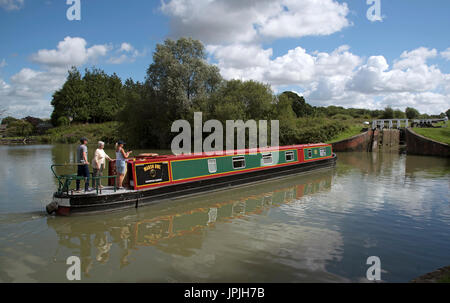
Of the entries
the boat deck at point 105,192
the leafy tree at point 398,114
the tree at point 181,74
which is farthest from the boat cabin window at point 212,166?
the leafy tree at point 398,114

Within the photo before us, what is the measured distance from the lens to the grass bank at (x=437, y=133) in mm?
23250

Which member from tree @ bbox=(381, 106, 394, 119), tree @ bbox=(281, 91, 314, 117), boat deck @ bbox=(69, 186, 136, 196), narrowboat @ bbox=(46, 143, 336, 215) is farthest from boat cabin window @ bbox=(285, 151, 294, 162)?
tree @ bbox=(281, 91, 314, 117)

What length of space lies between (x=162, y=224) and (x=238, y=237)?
7.10 ft

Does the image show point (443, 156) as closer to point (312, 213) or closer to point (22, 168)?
point (312, 213)

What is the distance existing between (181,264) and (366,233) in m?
4.40

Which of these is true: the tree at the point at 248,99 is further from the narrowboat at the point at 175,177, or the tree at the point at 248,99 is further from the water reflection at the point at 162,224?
the water reflection at the point at 162,224

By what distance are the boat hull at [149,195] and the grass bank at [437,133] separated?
53.4 ft

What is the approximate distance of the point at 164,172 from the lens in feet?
33.3

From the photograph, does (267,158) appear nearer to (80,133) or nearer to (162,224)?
(162,224)

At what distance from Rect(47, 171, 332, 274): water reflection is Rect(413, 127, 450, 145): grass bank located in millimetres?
17430

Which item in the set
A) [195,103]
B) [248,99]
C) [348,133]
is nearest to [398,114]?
Answer: [348,133]

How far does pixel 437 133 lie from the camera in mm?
24906
